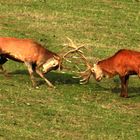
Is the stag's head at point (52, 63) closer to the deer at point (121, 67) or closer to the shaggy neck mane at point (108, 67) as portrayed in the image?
the deer at point (121, 67)

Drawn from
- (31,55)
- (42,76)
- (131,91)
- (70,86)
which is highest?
(31,55)

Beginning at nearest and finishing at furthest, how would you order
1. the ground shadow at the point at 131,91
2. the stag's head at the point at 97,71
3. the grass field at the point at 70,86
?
the grass field at the point at 70,86 → the stag's head at the point at 97,71 → the ground shadow at the point at 131,91

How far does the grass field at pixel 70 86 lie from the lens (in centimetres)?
1461

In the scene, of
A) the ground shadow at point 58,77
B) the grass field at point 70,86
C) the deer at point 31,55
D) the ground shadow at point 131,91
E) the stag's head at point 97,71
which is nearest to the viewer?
the grass field at point 70,86

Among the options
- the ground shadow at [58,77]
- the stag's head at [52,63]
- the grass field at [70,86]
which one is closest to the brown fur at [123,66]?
the grass field at [70,86]

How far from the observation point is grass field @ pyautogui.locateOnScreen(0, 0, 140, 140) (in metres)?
14.6

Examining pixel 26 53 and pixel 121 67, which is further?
pixel 26 53

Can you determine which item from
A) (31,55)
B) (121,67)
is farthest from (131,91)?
(31,55)

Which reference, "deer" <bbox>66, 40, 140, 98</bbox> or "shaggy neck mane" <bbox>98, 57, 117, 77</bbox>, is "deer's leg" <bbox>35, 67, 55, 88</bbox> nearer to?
"deer" <bbox>66, 40, 140, 98</bbox>

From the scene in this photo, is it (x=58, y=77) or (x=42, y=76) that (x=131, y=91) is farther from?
(x=42, y=76)

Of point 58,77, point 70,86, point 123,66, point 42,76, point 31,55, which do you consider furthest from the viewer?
point 58,77

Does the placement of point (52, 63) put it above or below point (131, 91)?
above

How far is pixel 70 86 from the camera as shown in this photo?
766 inches

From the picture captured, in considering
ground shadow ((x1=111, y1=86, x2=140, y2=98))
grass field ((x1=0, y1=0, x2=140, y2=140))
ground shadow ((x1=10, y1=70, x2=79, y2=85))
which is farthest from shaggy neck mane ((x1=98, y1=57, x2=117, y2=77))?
ground shadow ((x1=10, y1=70, x2=79, y2=85))
